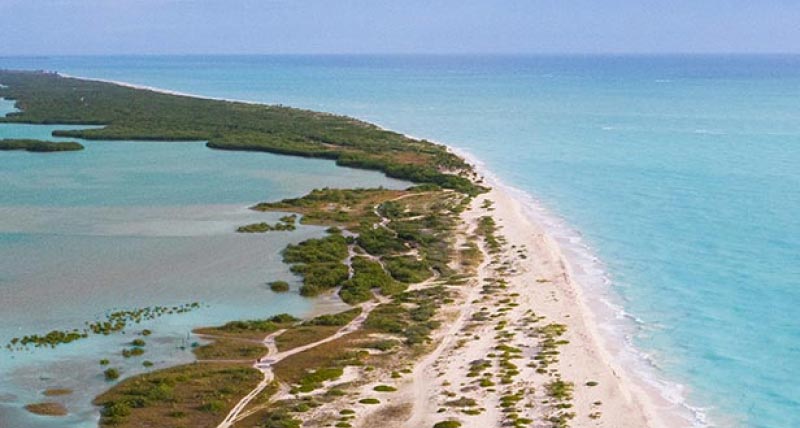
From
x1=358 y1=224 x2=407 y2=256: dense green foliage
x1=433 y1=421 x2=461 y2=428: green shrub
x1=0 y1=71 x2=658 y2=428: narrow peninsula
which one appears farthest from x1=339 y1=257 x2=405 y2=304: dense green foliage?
x1=433 y1=421 x2=461 y2=428: green shrub

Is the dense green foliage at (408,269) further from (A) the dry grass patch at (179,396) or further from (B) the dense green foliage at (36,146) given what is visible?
(B) the dense green foliage at (36,146)

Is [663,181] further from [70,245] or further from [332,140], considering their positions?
[70,245]

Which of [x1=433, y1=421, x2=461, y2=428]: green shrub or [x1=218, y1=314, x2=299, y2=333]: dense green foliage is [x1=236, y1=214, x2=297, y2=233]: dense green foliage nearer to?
[x1=218, y1=314, x2=299, y2=333]: dense green foliage

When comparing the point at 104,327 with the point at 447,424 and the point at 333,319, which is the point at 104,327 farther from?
the point at 447,424

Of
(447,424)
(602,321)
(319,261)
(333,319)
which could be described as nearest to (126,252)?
(319,261)

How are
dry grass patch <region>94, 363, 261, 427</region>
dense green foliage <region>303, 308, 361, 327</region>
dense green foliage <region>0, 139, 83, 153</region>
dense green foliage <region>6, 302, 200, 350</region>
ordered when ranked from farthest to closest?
1. dense green foliage <region>0, 139, 83, 153</region>
2. dense green foliage <region>303, 308, 361, 327</region>
3. dense green foliage <region>6, 302, 200, 350</region>
4. dry grass patch <region>94, 363, 261, 427</region>

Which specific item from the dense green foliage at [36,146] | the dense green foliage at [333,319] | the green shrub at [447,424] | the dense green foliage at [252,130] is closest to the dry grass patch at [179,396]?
the dense green foliage at [333,319]

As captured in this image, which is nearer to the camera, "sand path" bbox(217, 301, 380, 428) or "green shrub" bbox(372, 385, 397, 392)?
"sand path" bbox(217, 301, 380, 428)
